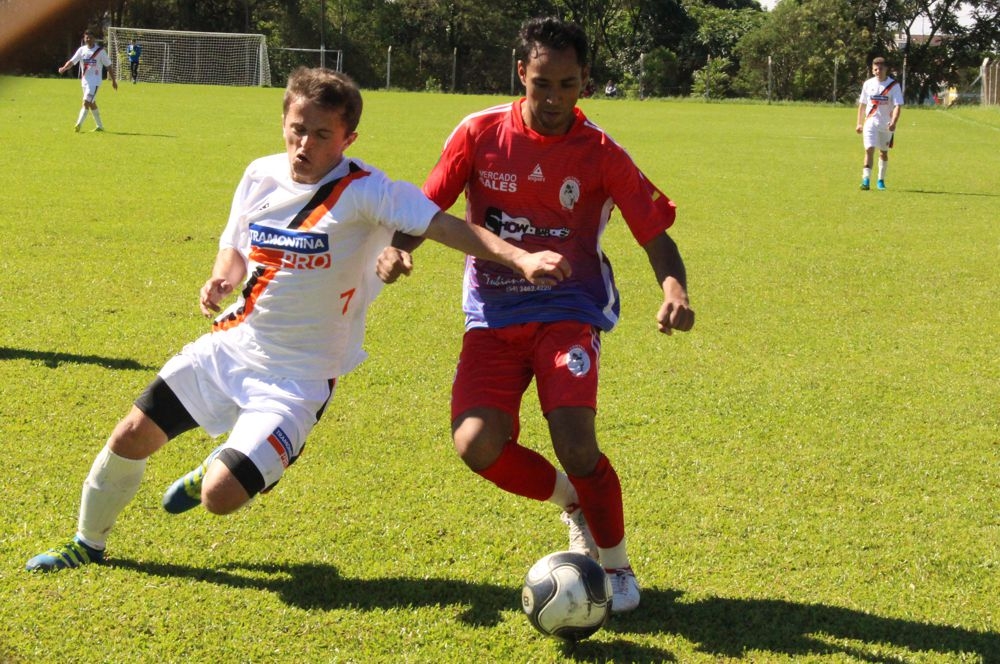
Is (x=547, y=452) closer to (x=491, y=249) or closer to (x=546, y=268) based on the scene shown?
(x=491, y=249)

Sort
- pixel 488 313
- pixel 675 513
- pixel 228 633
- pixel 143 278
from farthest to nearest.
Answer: pixel 143 278 < pixel 675 513 < pixel 488 313 < pixel 228 633

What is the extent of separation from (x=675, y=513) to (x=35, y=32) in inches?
170

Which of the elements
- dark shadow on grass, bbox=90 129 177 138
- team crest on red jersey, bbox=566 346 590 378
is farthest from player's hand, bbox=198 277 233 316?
dark shadow on grass, bbox=90 129 177 138

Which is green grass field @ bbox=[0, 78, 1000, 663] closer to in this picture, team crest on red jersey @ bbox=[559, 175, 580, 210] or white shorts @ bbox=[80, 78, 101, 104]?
team crest on red jersey @ bbox=[559, 175, 580, 210]

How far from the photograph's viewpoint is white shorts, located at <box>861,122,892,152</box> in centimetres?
1820

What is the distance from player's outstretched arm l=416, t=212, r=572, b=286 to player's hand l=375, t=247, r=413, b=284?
0.49 feet

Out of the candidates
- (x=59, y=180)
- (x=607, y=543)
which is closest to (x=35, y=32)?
(x=607, y=543)

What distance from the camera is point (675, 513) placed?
15.8ft

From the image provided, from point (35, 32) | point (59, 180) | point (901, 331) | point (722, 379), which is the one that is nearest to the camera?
point (35, 32)

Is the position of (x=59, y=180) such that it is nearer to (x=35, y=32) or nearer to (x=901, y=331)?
(x=901, y=331)

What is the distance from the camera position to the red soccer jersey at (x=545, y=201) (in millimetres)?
4125

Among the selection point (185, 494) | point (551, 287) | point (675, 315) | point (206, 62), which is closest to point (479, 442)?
point (551, 287)

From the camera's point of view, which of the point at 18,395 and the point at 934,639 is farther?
the point at 18,395

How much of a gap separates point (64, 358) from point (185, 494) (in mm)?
2969
